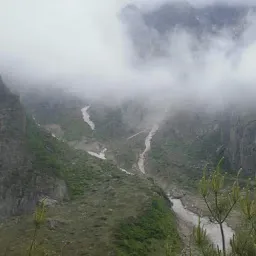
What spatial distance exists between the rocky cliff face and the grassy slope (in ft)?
15.9

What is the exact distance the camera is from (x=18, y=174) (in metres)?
157

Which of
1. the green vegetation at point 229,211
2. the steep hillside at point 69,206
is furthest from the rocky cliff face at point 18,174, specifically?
the green vegetation at point 229,211

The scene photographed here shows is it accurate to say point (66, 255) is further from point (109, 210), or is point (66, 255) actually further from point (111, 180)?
point (111, 180)

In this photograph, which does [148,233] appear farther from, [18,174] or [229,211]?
[229,211]

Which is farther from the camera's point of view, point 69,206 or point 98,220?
point 69,206

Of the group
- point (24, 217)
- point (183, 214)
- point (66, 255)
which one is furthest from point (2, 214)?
point (183, 214)

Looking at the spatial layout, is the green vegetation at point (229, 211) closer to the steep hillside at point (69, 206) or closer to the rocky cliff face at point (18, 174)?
the steep hillside at point (69, 206)

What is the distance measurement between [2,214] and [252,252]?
11762 cm

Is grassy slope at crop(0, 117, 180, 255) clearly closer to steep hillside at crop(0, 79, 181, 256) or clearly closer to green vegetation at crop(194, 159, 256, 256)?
steep hillside at crop(0, 79, 181, 256)

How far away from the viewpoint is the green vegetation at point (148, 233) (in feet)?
424

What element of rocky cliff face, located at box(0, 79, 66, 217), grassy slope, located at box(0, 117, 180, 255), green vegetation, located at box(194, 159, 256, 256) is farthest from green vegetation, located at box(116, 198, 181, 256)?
green vegetation, located at box(194, 159, 256, 256)

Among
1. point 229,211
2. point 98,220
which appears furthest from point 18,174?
point 229,211

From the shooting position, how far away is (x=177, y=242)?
5709 inches

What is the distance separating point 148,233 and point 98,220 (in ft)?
51.2
